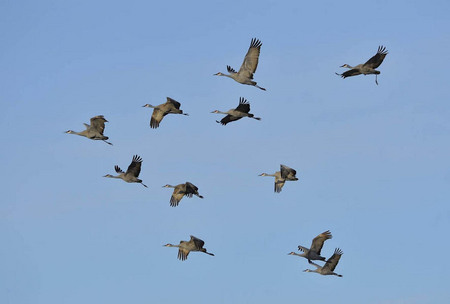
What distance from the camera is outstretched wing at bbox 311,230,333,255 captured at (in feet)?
248

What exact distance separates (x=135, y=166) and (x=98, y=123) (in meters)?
3.59

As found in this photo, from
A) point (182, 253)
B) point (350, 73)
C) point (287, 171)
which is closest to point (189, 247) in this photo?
point (182, 253)

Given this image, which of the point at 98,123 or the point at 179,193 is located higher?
the point at 98,123

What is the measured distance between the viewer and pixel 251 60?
74.6 metres

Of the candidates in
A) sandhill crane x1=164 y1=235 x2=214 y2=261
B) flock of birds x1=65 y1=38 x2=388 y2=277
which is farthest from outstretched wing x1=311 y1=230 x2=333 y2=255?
sandhill crane x1=164 y1=235 x2=214 y2=261

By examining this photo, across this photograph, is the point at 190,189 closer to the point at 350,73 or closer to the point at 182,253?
A: the point at 182,253

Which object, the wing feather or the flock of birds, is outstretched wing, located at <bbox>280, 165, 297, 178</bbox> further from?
the wing feather

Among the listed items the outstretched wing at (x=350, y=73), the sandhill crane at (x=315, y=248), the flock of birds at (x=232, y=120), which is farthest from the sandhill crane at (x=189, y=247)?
the outstretched wing at (x=350, y=73)

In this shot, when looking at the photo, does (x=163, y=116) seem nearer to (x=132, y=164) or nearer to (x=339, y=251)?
(x=132, y=164)

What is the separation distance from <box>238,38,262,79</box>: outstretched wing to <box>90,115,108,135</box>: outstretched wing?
7994mm

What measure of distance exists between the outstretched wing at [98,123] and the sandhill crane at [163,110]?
13.5ft

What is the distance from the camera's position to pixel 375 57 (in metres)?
73.5

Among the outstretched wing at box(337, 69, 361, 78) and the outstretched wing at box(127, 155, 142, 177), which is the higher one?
the outstretched wing at box(337, 69, 361, 78)

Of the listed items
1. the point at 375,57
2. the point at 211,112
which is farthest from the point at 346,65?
the point at 211,112
